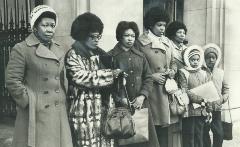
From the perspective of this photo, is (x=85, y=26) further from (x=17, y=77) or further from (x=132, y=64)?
(x=17, y=77)

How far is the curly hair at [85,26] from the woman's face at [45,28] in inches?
13.5

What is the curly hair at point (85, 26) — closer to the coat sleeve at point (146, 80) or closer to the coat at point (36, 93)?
the coat at point (36, 93)

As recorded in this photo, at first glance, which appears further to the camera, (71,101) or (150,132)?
(150,132)

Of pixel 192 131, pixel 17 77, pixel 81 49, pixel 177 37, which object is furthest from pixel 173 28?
pixel 17 77

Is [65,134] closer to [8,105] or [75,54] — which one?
[75,54]

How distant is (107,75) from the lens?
4.34 meters

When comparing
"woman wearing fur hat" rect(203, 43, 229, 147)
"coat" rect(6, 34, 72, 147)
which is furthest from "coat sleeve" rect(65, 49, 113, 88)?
"woman wearing fur hat" rect(203, 43, 229, 147)

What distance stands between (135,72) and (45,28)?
1285 millimetres

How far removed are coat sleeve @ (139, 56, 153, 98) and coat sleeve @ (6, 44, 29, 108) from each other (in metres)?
1.51

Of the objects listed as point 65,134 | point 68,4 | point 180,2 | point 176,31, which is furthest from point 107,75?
point 180,2

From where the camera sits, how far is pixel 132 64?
4.86 m

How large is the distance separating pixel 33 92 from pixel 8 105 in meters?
3.56

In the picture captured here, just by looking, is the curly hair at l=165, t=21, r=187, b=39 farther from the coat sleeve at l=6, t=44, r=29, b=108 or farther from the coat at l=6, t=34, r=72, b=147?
the coat sleeve at l=6, t=44, r=29, b=108

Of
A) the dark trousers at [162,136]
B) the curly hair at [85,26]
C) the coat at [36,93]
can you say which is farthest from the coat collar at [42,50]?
the dark trousers at [162,136]
